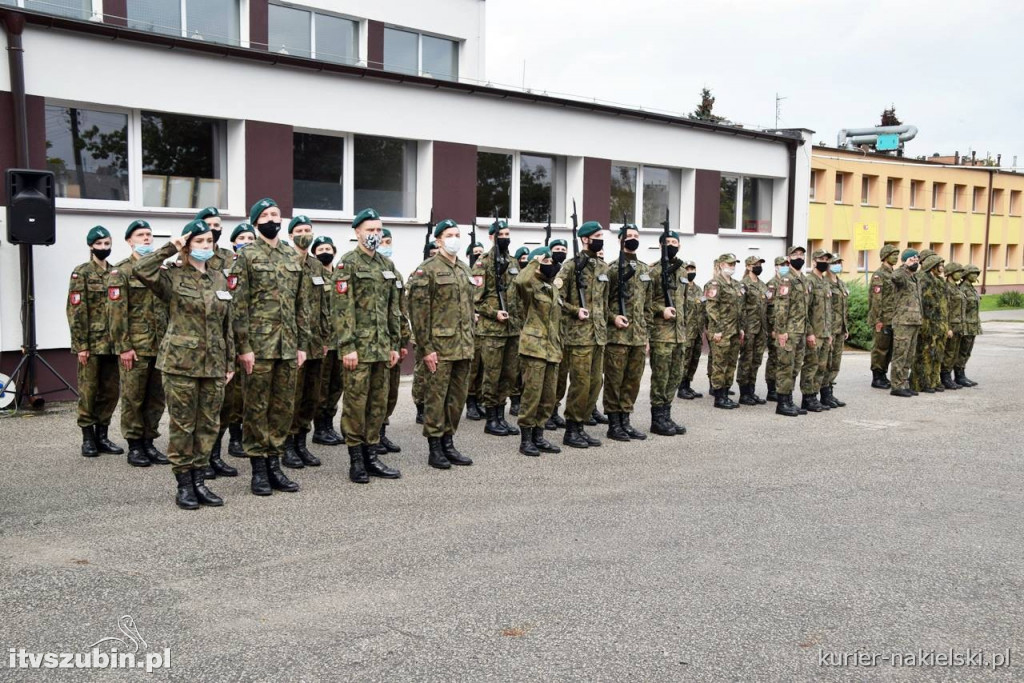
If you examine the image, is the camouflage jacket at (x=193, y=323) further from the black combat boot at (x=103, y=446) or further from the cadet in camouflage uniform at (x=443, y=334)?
the black combat boot at (x=103, y=446)

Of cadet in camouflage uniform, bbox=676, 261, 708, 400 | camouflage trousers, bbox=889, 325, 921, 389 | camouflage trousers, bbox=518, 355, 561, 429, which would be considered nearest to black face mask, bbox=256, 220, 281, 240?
camouflage trousers, bbox=518, 355, 561, 429

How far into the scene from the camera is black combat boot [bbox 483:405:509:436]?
9.91 m

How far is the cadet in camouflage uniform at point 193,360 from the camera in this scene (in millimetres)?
6512

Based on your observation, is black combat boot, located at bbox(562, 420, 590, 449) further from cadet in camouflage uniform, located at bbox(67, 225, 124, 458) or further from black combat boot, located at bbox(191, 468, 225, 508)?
cadet in camouflage uniform, located at bbox(67, 225, 124, 458)

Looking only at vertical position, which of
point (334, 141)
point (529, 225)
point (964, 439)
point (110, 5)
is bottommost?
point (964, 439)

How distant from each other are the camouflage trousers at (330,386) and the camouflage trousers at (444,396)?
1.14 meters

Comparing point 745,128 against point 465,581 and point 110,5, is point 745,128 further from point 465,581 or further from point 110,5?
point 465,581

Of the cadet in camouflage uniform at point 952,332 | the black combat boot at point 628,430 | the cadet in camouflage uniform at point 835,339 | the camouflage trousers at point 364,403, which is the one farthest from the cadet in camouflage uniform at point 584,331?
the cadet in camouflage uniform at point 952,332

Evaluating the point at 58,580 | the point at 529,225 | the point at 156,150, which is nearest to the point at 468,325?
the point at 58,580

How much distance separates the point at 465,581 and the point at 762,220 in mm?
19616

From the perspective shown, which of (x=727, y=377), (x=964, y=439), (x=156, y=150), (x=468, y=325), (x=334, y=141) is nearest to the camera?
(x=468, y=325)

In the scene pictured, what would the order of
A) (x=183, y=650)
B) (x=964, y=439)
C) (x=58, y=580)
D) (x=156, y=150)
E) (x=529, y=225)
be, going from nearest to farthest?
(x=183, y=650) → (x=58, y=580) → (x=964, y=439) → (x=156, y=150) → (x=529, y=225)

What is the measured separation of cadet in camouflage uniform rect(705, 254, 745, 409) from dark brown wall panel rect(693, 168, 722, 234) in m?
8.29

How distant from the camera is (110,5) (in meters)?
16.0
